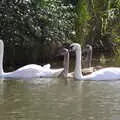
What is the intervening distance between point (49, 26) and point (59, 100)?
21.1 ft

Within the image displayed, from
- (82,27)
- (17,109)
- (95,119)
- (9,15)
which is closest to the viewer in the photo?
(95,119)

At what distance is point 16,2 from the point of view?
59.1 ft

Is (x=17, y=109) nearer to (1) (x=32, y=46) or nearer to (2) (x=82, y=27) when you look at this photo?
(1) (x=32, y=46)

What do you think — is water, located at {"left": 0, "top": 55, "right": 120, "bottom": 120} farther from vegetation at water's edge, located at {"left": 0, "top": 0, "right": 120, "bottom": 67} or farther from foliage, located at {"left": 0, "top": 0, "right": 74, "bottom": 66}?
vegetation at water's edge, located at {"left": 0, "top": 0, "right": 120, "bottom": 67}

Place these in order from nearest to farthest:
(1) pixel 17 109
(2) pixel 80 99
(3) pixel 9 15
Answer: (1) pixel 17 109, (2) pixel 80 99, (3) pixel 9 15

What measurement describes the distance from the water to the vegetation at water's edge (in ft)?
9.38

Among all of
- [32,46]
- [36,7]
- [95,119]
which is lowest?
[95,119]

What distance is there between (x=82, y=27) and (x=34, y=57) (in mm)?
1790

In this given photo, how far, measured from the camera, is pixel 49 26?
1819cm

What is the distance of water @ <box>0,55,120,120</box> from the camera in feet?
35.0

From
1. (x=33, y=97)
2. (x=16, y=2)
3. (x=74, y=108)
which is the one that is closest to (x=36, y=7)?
(x=16, y=2)

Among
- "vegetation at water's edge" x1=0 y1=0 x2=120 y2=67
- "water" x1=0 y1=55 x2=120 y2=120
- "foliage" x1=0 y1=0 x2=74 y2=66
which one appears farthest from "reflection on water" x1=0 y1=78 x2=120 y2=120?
"vegetation at water's edge" x1=0 y1=0 x2=120 y2=67

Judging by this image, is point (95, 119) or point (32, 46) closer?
point (95, 119)

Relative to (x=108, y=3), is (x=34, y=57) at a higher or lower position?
lower
